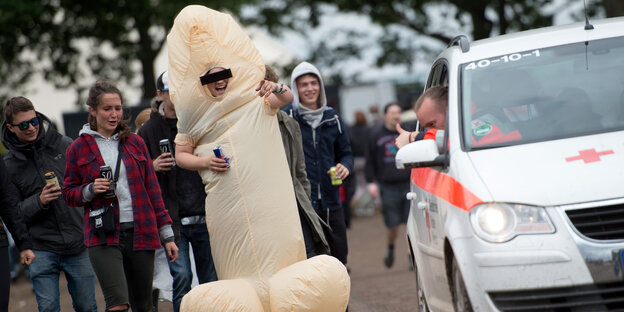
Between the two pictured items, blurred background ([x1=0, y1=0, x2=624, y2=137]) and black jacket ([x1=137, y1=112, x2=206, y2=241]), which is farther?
blurred background ([x1=0, y1=0, x2=624, y2=137])

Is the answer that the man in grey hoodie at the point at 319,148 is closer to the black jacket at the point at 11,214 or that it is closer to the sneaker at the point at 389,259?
the black jacket at the point at 11,214

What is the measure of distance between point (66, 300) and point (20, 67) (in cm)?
1826

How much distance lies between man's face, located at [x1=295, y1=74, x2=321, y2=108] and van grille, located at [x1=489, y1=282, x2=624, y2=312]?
3.49 metres

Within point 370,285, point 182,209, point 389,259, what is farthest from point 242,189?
point 389,259

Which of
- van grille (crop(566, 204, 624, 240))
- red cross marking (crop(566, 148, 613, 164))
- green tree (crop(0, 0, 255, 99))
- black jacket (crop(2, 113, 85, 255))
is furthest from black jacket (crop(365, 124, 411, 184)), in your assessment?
green tree (crop(0, 0, 255, 99))

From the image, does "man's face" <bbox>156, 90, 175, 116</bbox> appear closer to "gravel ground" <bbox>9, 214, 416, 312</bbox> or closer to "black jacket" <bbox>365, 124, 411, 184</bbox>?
"gravel ground" <bbox>9, 214, 416, 312</bbox>

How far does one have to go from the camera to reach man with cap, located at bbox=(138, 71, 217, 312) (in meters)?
7.81

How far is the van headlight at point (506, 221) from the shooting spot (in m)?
4.80

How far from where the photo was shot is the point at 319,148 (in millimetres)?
Result: 8023

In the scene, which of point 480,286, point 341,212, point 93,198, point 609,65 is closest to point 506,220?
point 480,286

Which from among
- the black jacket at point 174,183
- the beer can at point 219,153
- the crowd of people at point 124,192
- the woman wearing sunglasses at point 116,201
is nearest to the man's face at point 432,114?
the crowd of people at point 124,192

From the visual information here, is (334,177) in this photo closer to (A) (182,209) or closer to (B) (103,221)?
(A) (182,209)

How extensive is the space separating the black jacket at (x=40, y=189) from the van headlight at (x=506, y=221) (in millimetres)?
3361

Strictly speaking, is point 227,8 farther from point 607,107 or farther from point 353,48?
point 607,107
